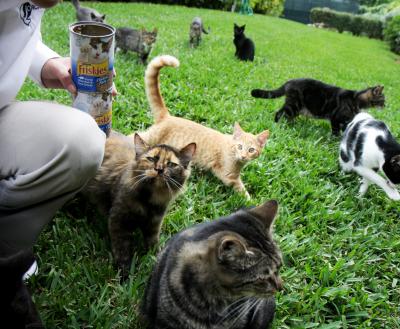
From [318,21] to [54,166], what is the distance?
89.7 feet

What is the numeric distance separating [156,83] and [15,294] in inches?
103

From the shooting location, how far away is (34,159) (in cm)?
170

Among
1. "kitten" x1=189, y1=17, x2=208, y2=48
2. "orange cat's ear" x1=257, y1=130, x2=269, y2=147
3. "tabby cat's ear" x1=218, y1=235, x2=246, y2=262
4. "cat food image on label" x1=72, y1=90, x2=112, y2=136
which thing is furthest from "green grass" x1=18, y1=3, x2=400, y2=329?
"kitten" x1=189, y1=17, x2=208, y2=48

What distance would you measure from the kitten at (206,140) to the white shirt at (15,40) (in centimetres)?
165

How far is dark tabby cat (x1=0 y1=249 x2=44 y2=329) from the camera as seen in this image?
118 cm

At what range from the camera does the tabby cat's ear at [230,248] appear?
1.53 m

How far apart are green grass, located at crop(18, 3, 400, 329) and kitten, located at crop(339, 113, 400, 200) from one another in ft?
0.49

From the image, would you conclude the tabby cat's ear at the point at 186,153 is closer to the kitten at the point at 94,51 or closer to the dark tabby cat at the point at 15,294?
the kitten at the point at 94,51

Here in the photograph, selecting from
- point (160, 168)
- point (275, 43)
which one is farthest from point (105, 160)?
point (275, 43)

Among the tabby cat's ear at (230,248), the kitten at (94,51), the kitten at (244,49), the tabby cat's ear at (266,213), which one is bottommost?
the kitten at (244,49)

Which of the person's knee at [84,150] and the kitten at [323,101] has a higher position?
the person's knee at [84,150]

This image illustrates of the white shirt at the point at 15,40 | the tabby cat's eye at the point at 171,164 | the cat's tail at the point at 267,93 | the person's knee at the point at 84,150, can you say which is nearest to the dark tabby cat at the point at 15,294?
the person's knee at the point at 84,150

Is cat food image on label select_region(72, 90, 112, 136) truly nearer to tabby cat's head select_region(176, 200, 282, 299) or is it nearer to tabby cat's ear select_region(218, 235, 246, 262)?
tabby cat's head select_region(176, 200, 282, 299)

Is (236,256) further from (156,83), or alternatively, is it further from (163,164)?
(156,83)
